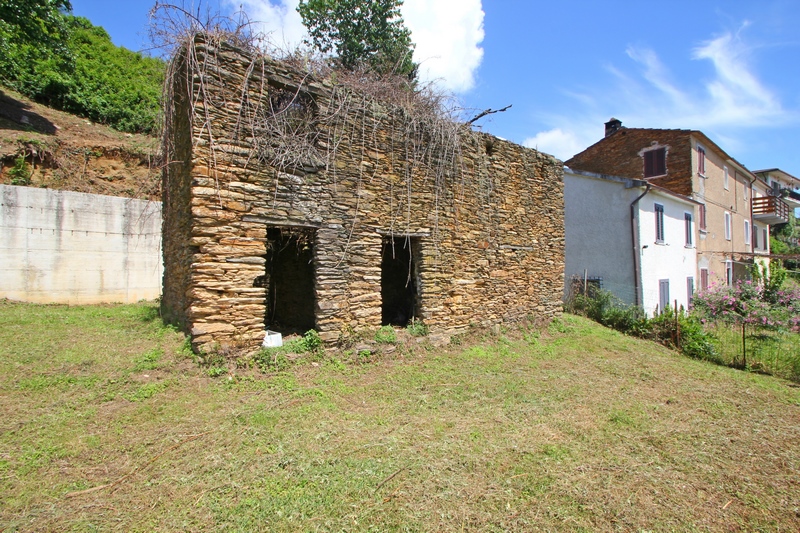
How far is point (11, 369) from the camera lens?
17.0 ft

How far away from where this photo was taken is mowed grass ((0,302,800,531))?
337cm

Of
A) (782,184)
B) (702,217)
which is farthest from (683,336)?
(782,184)

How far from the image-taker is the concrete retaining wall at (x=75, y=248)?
9.33 meters

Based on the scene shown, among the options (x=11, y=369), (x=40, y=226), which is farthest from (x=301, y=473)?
(x=40, y=226)

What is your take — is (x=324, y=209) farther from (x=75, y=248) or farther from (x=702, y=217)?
(x=702, y=217)

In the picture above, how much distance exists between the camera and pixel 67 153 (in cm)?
1210

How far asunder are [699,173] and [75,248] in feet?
77.6

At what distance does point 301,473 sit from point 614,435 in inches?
150

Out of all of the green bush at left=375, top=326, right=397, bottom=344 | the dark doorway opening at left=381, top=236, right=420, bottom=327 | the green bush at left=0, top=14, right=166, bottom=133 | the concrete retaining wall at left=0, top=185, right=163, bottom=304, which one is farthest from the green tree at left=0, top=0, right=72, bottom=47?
the green bush at left=375, top=326, right=397, bottom=344

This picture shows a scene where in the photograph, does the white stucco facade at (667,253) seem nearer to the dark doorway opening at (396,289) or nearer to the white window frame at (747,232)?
the dark doorway opening at (396,289)

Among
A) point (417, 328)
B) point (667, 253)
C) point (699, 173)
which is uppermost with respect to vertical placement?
point (699, 173)

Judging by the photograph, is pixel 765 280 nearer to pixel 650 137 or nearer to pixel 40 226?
pixel 650 137

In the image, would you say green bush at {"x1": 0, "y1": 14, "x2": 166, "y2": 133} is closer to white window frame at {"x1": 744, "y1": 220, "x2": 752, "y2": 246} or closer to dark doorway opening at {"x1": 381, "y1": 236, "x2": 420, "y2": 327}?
dark doorway opening at {"x1": 381, "y1": 236, "x2": 420, "y2": 327}

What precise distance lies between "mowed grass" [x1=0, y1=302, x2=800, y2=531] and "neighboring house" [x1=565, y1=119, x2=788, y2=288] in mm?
13970
